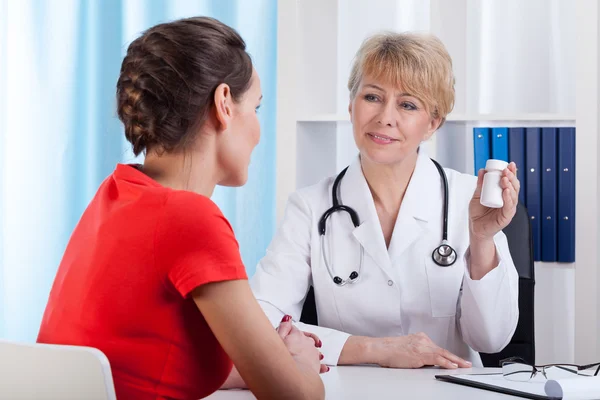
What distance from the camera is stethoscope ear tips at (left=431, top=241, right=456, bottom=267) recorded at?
1.80 m

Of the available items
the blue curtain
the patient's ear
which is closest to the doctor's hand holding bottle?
the patient's ear

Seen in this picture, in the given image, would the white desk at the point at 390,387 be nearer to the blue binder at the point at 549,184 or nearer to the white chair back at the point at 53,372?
the white chair back at the point at 53,372

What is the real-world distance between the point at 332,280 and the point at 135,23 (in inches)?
57.9

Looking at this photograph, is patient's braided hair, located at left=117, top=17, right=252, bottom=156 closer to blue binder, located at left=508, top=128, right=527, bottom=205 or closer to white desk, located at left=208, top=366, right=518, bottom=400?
white desk, located at left=208, top=366, right=518, bottom=400

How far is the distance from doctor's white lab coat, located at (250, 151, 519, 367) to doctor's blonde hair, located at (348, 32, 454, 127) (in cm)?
25

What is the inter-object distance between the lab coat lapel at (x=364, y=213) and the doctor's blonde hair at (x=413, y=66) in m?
0.26

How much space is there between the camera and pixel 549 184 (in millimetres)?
2334

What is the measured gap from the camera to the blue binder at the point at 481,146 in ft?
7.91

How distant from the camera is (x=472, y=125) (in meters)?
2.71

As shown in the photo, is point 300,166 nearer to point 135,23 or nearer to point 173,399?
point 135,23

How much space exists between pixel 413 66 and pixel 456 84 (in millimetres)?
878

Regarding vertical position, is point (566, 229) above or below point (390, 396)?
above

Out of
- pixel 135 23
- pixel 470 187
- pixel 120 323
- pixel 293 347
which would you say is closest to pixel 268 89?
pixel 135 23

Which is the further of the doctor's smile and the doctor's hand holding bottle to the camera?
the doctor's smile
